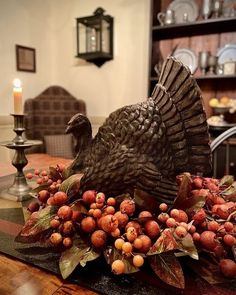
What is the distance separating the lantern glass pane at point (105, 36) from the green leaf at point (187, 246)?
2.91 metres

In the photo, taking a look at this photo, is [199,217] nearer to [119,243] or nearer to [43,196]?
[119,243]

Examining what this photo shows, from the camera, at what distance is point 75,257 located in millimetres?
491

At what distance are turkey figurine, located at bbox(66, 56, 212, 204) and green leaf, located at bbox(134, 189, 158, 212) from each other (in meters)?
0.04

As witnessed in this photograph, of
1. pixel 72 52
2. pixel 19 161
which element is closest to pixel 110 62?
pixel 72 52

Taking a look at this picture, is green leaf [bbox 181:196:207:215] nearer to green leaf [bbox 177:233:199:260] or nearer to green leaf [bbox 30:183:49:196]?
green leaf [bbox 177:233:199:260]

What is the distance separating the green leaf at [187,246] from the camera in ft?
1.47

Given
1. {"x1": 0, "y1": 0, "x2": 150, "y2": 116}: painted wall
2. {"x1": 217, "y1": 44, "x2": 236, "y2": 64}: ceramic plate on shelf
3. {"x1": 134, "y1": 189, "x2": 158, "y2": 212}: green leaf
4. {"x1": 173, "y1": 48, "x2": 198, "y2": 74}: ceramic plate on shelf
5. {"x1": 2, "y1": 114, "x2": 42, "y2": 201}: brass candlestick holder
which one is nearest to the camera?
{"x1": 134, "y1": 189, "x2": 158, "y2": 212}: green leaf

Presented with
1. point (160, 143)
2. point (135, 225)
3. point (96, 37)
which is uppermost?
point (96, 37)

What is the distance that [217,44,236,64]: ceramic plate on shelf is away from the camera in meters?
2.63

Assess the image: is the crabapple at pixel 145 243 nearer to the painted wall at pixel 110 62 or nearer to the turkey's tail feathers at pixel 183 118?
the turkey's tail feathers at pixel 183 118

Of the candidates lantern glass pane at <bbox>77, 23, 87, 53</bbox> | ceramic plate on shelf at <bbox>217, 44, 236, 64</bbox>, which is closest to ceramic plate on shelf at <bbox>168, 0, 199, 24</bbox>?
ceramic plate on shelf at <bbox>217, 44, 236, 64</bbox>

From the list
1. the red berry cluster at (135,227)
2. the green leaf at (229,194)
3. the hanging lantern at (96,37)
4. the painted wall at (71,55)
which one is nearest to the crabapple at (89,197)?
the red berry cluster at (135,227)

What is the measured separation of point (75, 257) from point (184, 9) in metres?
2.85

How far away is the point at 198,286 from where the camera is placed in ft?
1.56
